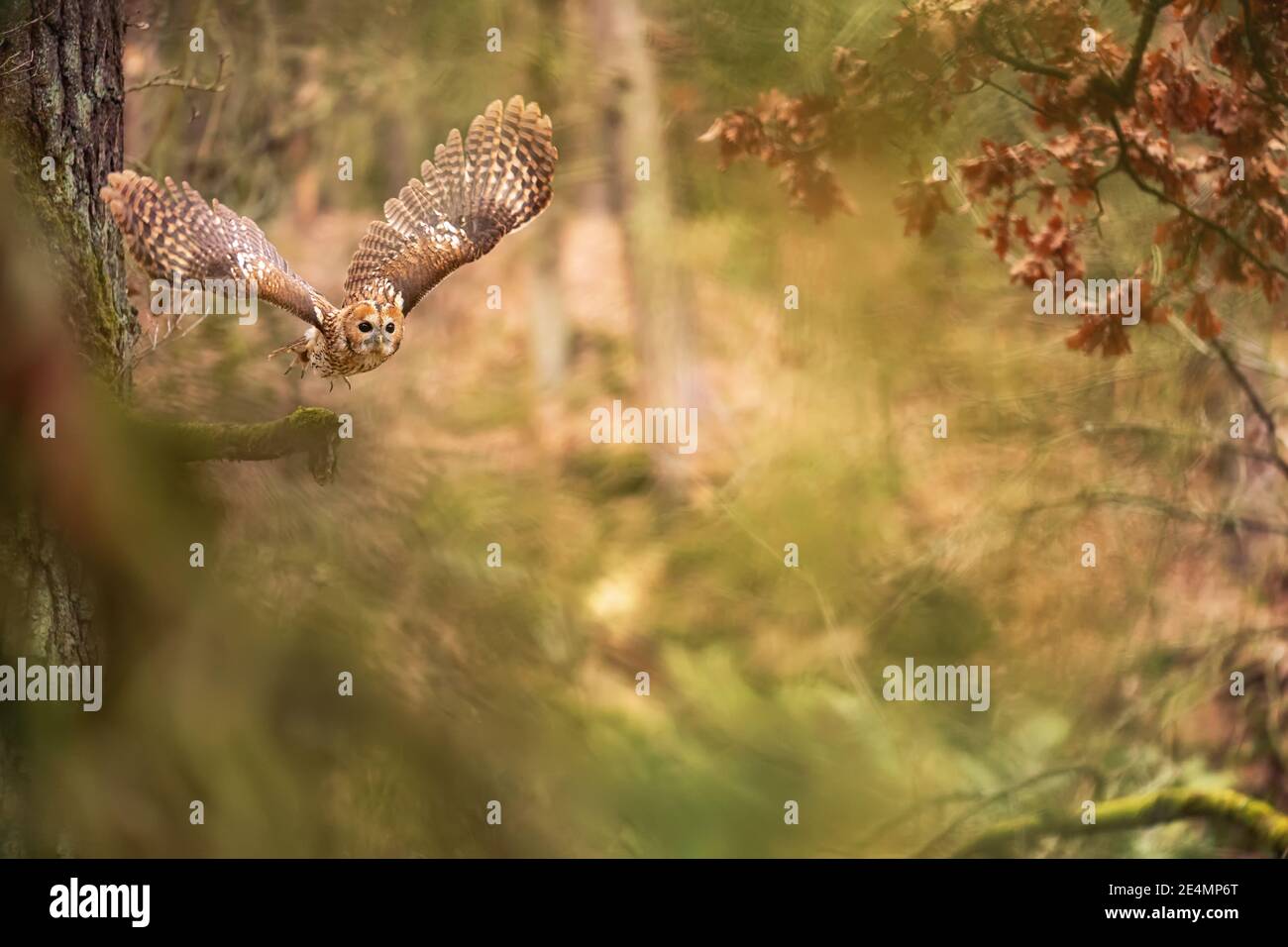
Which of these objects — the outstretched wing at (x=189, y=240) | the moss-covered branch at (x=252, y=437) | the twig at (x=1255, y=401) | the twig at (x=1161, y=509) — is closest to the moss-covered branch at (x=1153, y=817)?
the twig at (x=1161, y=509)

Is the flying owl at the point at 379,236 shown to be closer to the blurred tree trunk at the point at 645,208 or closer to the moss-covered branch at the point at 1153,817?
the moss-covered branch at the point at 1153,817

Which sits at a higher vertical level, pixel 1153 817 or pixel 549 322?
pixel 549 322

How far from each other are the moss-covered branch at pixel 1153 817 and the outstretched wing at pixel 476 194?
2003 mm

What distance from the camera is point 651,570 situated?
5285 mm

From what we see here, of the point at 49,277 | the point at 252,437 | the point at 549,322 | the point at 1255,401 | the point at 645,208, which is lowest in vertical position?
the point at 252,437

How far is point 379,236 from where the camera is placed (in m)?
2.75

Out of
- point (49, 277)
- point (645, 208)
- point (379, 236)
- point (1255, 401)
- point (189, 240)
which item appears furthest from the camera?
point (645, 208)

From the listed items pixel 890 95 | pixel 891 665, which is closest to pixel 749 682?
pixel 891 665

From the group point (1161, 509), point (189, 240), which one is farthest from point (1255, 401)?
point (189, 240)

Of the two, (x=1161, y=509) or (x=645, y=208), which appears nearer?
(x=1161, y=509)

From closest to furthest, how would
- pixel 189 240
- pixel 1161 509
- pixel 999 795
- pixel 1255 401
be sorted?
pixel 189 240 < pixel 999 795 < pixel 1255 401 < pixel 1161 509

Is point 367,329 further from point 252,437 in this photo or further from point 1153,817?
point 1153,817

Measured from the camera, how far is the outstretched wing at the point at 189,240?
2.33m

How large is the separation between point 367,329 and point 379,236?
1.00 feet
